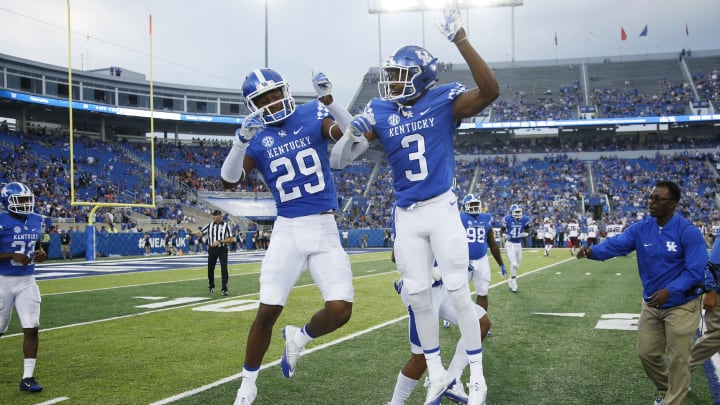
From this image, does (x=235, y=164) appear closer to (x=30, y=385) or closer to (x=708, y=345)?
(x=30, y=385)

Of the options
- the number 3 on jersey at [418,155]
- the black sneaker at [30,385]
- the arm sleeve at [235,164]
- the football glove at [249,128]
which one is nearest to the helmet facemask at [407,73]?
the number 3 on jersey at [418,155]

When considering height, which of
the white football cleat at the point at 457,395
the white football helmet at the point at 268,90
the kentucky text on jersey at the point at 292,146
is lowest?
the white football cleat at the point at 457,395

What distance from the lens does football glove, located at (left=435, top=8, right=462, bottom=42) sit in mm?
4031

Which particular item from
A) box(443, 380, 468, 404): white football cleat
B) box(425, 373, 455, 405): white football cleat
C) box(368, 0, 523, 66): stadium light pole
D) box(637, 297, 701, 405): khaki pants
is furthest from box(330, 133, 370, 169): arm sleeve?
box(368, 0, 523, 66): stadium light pole

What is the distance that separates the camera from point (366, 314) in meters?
9.98

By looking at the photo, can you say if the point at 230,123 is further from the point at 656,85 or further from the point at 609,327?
the point at 609,327

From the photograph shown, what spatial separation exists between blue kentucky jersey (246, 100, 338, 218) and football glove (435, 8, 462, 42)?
1275mm

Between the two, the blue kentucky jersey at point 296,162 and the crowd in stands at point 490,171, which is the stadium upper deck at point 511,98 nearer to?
the crowd in stands at point 490,171

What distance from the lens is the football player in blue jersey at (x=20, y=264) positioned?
586cm

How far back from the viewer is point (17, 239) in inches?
240

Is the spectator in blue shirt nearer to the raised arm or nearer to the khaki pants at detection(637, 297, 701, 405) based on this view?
the khaki pants at detection(637, 297, 701, 405)

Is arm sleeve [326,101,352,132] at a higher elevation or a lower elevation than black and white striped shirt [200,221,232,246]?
higher

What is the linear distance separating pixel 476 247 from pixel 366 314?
2238 millimetres

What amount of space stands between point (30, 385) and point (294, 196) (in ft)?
10.2
